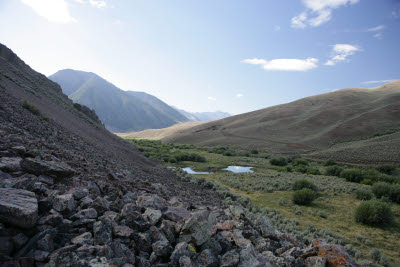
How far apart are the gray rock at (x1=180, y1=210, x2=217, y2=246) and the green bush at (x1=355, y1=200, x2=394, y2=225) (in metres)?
14.6

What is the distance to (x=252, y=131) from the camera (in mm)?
91688

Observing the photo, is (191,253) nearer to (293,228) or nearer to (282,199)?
(293,228)

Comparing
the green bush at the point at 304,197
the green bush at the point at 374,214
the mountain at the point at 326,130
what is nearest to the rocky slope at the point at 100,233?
the green bush at the point at 374,214

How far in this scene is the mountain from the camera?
49844 mm

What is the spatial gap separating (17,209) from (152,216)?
103 inches

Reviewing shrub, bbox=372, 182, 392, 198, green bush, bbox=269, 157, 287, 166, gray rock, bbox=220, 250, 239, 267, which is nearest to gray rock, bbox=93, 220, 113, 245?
gray rock, bbox=220, 250, 239, 267

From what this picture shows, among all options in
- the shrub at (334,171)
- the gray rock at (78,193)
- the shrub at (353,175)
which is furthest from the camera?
the shrub at (334,171)

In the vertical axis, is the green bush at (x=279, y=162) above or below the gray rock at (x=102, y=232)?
below

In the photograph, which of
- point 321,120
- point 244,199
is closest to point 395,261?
point 244,199

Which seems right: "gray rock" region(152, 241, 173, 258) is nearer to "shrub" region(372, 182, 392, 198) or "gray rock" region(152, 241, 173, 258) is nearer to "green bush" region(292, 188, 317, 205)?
"green bush" region(292, 188, 317, 205)

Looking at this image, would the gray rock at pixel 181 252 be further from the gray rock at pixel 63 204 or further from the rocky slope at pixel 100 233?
the gray rock at pixel 63 204

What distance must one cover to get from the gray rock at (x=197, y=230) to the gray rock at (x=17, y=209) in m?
2.86

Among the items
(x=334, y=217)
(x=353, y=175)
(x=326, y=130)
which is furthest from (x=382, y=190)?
(x=326, y=130)

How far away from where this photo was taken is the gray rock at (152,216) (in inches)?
197
